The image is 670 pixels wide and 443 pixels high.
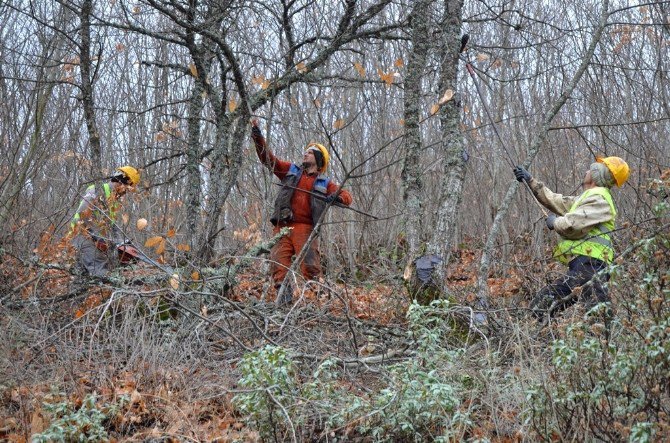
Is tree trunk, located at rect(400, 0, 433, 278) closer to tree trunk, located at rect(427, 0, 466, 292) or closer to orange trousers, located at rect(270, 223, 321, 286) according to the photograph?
tree trunk, located at rect(427, 0, 466, 292)

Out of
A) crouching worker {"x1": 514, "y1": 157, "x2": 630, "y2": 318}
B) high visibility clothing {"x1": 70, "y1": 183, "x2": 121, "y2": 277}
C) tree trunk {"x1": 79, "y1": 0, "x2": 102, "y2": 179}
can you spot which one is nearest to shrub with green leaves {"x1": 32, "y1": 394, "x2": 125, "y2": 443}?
high visibility clothing {"x1": 70, "y1": 183, "x2": 121, "y2": 277}

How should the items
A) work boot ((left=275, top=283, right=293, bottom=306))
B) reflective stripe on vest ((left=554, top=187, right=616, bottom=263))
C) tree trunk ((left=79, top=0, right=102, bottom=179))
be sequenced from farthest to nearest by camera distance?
tree trunk ((left=79, top=0, right=102, bottom=179)) → work boot ((left=275, top=283, right=293, bottom=306)) → reflective stripe on vest ((left=554, top=187, right=616, bottom=263))

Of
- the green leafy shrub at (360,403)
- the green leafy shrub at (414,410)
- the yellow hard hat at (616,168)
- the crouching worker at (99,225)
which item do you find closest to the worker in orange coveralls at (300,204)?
the crouching worker at (99,225)

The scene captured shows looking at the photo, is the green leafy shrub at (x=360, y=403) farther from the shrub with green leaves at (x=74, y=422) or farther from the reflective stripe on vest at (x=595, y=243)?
the reflective stripe on vest at (x=595, y=243)

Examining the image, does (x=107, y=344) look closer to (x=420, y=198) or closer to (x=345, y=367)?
(x=345, y=367)

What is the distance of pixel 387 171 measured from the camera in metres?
9.40

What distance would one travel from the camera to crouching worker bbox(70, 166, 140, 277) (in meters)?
5.32

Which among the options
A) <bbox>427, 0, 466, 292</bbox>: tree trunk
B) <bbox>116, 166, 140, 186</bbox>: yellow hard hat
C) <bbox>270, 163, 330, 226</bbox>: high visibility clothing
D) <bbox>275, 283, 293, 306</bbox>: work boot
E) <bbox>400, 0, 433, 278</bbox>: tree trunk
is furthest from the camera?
<bbox>270, 163, 330, 226</bbox>: high visibility clothing

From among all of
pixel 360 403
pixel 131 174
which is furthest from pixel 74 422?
pixel 131 174

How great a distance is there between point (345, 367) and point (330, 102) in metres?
6.17

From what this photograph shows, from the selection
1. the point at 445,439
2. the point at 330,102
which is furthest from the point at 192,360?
the point at 330,102

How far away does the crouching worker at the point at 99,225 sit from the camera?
17.5ft

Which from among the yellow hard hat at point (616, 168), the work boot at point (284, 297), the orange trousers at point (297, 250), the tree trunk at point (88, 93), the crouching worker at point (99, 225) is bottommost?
the work boot at point (284, 297)

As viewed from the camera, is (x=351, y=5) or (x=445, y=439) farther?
(x=351, y=5)
